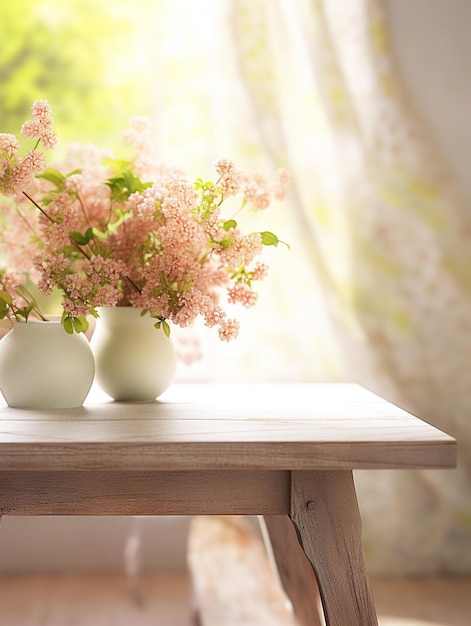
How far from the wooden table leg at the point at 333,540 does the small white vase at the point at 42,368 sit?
428 mm

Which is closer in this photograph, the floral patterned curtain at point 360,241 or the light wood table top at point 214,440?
the light wood table top at point 214,440

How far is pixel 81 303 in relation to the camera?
1347mm

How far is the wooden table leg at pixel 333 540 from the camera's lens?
1.23 meters

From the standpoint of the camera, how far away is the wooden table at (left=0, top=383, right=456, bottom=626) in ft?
3.74

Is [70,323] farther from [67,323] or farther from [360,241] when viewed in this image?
[360,241]

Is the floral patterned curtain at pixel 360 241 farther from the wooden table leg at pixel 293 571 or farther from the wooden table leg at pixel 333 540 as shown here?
the wooden table leg at pixel 333 540

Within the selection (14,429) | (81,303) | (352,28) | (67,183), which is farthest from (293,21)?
(14,429)

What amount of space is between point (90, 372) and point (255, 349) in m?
1.38

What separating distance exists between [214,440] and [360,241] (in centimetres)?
175

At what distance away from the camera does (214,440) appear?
117cm

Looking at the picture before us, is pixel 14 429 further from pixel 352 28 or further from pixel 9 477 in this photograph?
pixel 352 28

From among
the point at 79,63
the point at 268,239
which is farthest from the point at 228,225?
the point at 79,63

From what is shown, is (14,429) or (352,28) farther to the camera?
(352,28)

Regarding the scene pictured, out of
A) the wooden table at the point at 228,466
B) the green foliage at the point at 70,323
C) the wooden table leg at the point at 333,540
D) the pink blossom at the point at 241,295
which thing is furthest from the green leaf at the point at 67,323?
the wooden table leg at the point at 333,540
